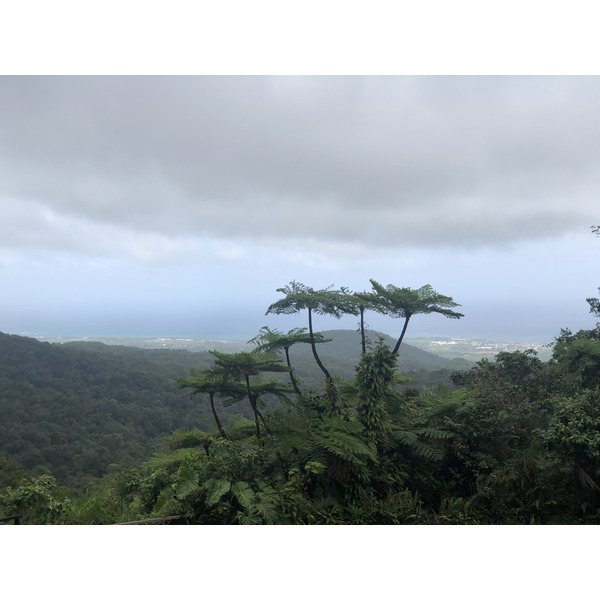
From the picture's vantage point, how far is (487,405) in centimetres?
400

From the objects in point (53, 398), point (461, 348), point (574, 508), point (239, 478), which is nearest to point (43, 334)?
point (239, 478)

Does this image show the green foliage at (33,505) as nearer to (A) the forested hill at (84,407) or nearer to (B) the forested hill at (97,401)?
(B) the forested hill at (97,401)

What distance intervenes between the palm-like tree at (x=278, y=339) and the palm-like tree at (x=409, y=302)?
1.24 metres

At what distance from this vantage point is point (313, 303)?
233 inches

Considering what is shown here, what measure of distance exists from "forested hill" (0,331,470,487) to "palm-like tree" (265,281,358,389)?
826cm

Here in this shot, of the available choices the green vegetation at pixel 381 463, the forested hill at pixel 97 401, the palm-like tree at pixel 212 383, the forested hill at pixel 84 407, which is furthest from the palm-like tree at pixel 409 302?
the forested hill at pixel 84 407

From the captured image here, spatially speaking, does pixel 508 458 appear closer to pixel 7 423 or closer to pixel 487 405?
pixel 487 405

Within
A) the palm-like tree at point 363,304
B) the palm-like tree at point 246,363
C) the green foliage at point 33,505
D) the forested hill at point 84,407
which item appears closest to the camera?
the green foliage at point 33,505

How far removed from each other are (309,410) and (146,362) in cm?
3340

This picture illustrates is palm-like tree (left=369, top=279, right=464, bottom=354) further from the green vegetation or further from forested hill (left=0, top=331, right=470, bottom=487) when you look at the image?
forested hill (left=0, top=331, right=470, bottom=487)

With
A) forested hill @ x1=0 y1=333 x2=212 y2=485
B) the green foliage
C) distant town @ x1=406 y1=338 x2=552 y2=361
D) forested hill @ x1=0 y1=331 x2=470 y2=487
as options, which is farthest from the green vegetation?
forested hill @ x1=0 y1=333 x2=212 y2=485

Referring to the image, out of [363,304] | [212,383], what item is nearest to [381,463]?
[363,304]

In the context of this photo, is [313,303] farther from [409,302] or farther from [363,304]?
[409,302]

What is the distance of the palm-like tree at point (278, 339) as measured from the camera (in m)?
5.79
